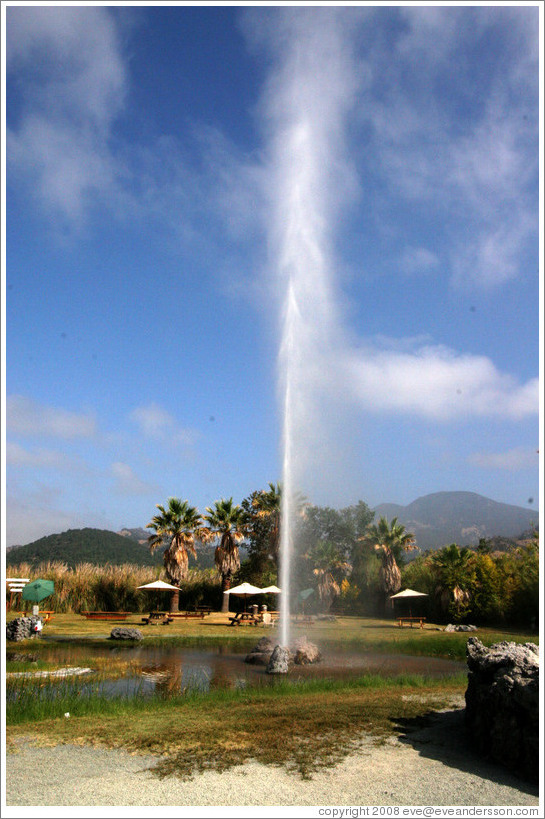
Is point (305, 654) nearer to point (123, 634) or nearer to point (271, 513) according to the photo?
point (123, 634)

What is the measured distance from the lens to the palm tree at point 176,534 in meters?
39.4

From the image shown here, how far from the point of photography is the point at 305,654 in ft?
54.9

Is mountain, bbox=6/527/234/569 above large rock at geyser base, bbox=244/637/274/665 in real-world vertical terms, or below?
below

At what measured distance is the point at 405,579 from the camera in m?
40.6

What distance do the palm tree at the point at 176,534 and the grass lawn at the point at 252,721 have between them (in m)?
27.2

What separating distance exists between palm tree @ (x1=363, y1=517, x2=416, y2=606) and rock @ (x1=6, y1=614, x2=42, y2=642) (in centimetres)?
2549

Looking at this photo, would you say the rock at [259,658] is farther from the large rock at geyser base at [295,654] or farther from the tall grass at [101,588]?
the tall grass at [101,588]

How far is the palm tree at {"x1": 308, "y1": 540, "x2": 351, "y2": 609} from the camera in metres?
42.8

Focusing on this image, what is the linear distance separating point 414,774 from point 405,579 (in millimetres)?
35292

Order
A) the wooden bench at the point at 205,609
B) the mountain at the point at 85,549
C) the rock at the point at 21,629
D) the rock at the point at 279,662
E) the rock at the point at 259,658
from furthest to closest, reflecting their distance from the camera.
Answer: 1. the mountain at the point at 85,549
2. the wooden bench at the point at 205,609
3. the rock at the point at 21,629
4. the rock at the point at 259,658
5. the rock at the point at 279,662

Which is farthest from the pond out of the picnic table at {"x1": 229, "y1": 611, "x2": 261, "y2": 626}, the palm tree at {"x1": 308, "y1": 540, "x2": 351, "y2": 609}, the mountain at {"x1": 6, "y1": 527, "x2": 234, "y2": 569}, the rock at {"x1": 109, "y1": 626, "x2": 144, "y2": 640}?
the mountain at {"x1": 6, "y1": 527, "x2": 234, "y2": 569}

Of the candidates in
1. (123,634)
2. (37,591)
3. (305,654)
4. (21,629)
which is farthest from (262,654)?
(37,591)

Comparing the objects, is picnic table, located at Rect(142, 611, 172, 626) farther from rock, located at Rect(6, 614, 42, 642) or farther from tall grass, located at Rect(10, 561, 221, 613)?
rock, located at Rect(6, 614, 42, 642)

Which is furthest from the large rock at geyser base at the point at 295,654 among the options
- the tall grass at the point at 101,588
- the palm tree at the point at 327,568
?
the palm tree at the point at 327,568
